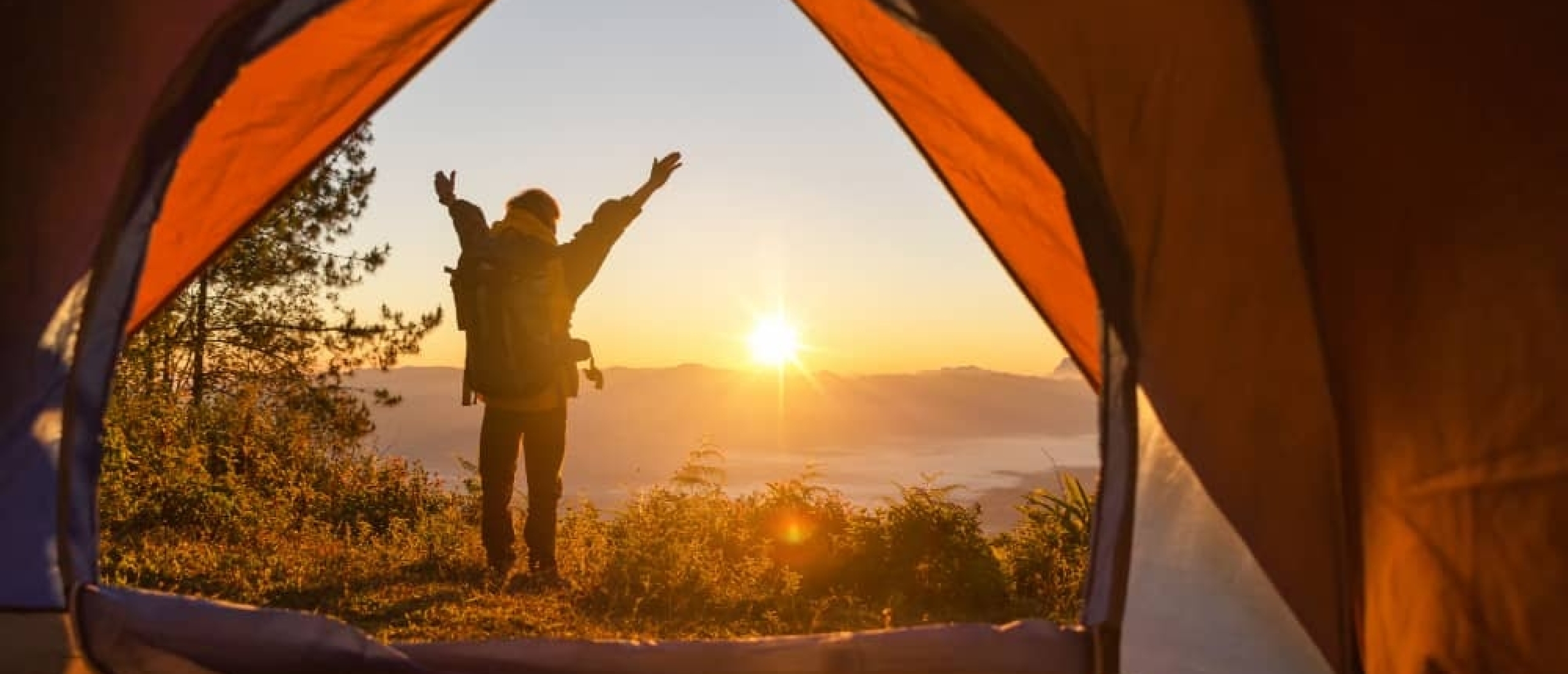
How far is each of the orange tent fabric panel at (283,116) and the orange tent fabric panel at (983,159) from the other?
1343 millimetres

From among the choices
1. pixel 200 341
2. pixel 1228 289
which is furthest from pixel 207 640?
pixel 200 341

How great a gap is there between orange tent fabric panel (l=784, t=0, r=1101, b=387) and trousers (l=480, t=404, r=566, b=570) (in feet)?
8.59

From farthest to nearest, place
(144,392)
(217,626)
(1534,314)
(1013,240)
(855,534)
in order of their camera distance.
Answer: (144,392)
(855,534)
(1013,240)
(217,626)
(1534,314)

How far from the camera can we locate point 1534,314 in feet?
8.16

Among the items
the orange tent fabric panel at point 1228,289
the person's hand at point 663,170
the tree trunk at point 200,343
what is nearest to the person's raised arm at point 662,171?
the person's hand at point 663,170

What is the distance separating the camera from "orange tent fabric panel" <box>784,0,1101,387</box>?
3.62m

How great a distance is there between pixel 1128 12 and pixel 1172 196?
0.48 meters

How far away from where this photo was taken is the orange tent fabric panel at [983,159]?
3.62m

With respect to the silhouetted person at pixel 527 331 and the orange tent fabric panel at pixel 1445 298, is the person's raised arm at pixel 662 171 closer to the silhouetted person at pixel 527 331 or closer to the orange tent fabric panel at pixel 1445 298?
the silhouetted person at pixel 527 331

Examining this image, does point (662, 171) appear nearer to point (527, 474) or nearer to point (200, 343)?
point (527, 474)

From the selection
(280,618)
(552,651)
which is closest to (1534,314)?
(552,651)

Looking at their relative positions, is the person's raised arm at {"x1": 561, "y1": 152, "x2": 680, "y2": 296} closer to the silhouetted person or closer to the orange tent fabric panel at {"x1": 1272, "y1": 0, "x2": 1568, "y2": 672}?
the silhouetted person

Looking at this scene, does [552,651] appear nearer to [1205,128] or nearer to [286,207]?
[1205,128]

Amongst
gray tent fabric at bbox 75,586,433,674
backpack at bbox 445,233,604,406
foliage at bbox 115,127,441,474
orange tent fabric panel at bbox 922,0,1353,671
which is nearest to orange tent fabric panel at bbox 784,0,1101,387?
orange tent fabric panel at bbox 922,0,1353,671
